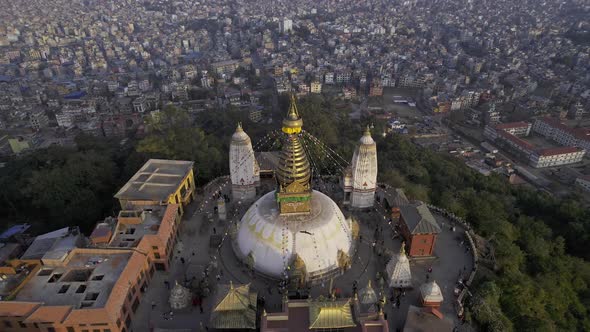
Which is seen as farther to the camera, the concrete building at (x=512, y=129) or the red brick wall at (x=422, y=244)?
the concrete building at (x=512, y=129)

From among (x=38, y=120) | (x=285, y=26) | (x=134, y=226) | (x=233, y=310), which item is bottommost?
(x=38, y=120)

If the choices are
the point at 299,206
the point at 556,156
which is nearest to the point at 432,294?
the point at 299,206

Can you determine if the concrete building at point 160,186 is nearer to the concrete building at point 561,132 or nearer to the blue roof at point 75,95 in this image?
the concrete building at point 561,132

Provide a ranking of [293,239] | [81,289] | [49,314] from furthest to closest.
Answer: [293,239], [81,289], [49,314]

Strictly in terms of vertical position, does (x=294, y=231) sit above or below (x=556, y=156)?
above

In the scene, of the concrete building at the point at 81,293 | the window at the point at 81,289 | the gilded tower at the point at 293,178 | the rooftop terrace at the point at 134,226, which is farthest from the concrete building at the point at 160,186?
the gilded tower at the point at 293,178

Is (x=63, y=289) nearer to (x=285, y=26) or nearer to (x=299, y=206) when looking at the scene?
(x=299, y=206)

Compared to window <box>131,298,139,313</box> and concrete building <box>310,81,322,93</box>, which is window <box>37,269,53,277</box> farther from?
concrete building <box>310,81,322,93</box>
